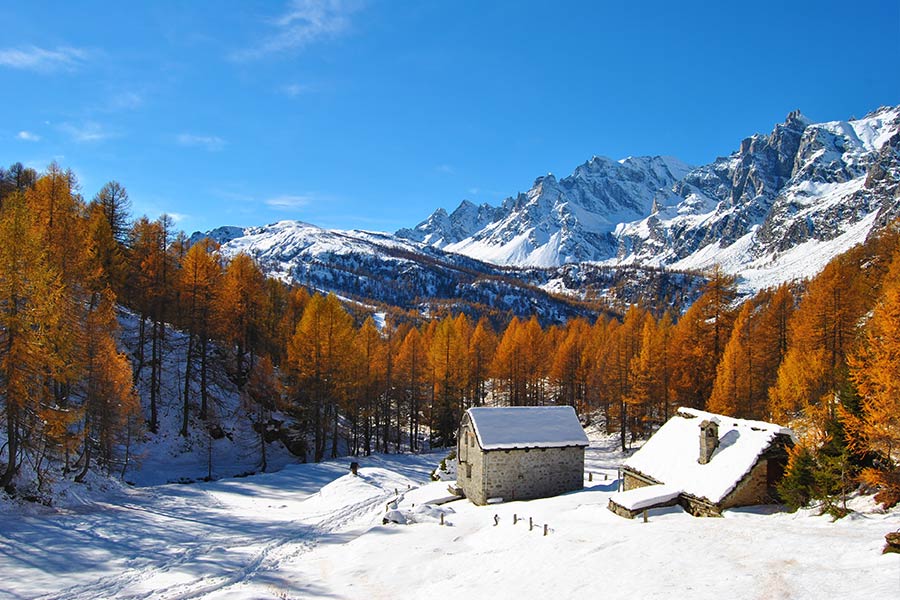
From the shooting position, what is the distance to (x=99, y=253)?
122 feet

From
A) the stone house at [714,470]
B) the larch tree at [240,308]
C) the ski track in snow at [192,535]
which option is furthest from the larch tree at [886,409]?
the larch tree at [240,308]

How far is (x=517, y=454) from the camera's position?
29.2 meters

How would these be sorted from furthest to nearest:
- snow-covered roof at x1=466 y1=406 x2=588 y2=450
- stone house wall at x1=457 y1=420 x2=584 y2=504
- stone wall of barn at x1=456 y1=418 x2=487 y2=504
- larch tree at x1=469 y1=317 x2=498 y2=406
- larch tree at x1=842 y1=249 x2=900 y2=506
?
larch tree at x1=469 y1=317 x2=498 y2=406, snow-covered roof at x1=466 y1=406 x2=588 y2=450, stone wall of barn at x1=456 y1=418 x2=487 y2=504, stone house wall at x1=457 y1=420 x2=584 y2=504, larch tree at x1=842 y1=249 x2=900 y2=506

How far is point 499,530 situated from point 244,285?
31623mm

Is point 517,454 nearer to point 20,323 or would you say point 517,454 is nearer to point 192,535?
point 192,535

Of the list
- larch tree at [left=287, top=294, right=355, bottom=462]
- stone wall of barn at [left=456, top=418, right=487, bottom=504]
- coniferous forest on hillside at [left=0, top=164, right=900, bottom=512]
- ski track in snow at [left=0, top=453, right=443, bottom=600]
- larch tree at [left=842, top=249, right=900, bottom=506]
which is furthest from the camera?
larch tree at [left=287, top=294, right=355, bottom=462]

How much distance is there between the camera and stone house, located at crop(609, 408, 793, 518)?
20859 millimetres

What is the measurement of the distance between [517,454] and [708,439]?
10.3 m

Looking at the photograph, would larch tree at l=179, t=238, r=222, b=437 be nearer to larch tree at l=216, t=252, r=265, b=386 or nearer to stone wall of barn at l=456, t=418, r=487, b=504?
larch tree at l=216, t=252, r=265, b=386

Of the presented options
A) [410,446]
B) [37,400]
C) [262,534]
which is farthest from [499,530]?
[410,446]

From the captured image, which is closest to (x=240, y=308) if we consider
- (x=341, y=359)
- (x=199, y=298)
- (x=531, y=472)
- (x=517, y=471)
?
(x=199, y=298)

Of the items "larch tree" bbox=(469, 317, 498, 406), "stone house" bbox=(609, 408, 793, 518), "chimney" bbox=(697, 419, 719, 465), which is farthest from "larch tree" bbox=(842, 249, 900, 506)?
"larch tree" bbox=(469, 317, 498, 406)

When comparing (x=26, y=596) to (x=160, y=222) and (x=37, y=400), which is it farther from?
(x=160, y=222)

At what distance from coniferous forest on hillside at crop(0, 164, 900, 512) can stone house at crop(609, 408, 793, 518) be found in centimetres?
146
